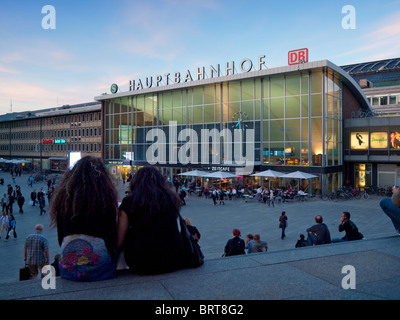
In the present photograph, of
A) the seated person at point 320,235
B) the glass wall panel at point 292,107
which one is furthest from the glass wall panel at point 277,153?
the seated person at point 320,235

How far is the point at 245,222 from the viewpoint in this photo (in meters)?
18.3

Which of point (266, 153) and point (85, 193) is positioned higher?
point (266, 153)

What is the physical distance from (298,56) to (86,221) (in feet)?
102

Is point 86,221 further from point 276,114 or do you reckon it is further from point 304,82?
point 276,114

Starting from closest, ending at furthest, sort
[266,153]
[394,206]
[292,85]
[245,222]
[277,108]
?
[394,206]
[245,222]
[292,85]
[277,108]
[266,153]

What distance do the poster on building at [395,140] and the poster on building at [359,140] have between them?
2.31 m

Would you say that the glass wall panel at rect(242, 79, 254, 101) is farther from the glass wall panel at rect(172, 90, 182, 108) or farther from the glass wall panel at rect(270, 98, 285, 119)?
the glass wall panel at rect(172, 90, 182, 108)

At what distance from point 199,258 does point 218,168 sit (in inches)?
1170

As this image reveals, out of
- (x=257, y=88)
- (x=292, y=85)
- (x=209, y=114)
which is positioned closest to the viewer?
(x=292, y=85)

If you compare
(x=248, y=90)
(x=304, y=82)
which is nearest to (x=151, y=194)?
(x=304, y=82)

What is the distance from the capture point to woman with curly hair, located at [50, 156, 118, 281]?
3.60m

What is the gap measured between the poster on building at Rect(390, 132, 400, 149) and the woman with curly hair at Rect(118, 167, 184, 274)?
32.7 m

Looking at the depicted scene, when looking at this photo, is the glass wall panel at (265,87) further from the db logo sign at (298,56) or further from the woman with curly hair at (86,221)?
the woman with curly hair at (86,221)
